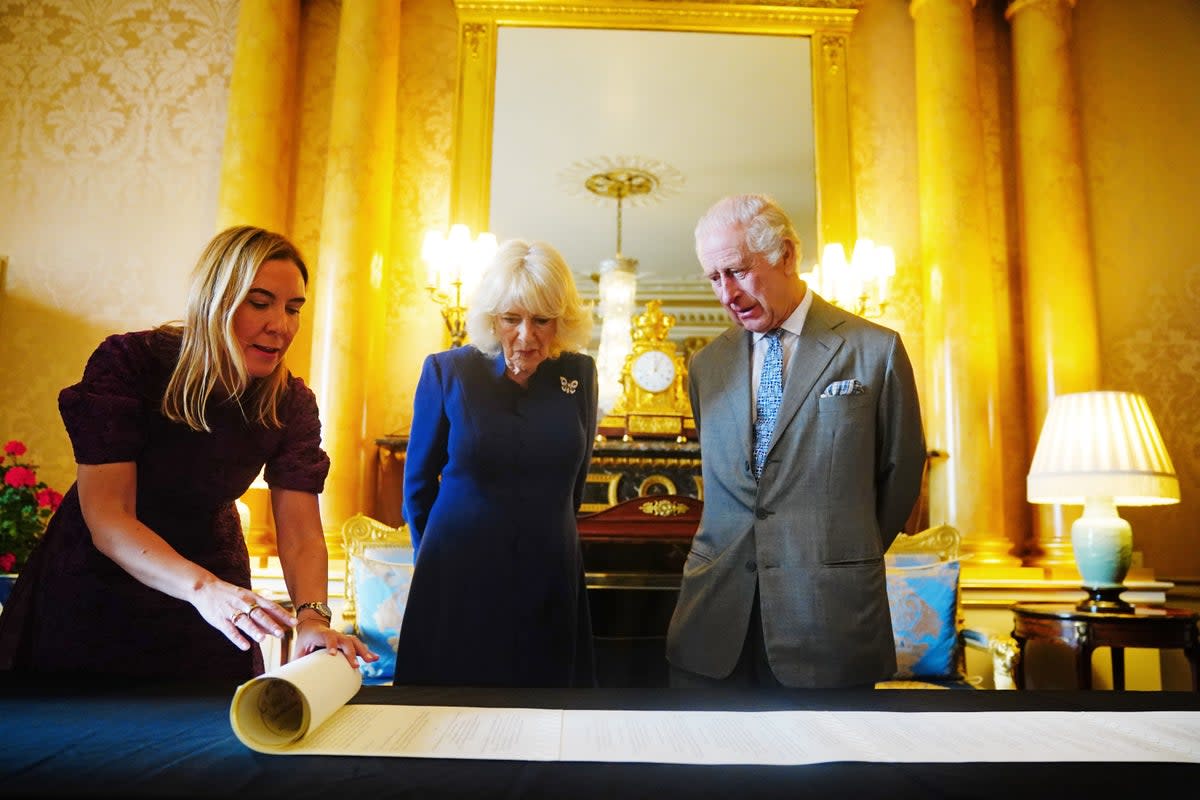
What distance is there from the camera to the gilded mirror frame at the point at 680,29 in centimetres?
389

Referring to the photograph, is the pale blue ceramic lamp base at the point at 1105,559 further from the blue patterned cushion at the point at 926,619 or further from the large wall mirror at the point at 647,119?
the large wall mirror at the point at 647,119

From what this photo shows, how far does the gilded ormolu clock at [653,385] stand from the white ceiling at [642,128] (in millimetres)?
368

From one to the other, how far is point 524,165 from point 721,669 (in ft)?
9.40

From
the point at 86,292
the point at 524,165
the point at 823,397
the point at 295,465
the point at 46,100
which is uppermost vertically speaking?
the point at 46,100

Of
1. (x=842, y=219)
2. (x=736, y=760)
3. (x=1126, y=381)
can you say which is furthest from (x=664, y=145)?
(x=736, y=760)

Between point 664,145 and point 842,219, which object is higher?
point 664,145

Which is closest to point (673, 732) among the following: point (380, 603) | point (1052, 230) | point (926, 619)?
point (380, 603)

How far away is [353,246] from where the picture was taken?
363cm

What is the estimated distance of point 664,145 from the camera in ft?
12.8

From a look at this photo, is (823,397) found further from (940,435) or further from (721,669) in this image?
→ (940,435)

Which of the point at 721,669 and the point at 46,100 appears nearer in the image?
the point at 721,669

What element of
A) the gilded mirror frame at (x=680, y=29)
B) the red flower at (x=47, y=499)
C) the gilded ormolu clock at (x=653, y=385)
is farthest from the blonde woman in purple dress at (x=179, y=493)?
the gilded mirror frame at (x=680, y=29)

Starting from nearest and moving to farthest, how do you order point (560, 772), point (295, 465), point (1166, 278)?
point (560, 772) → point (295, 465) → point (1166, 278)

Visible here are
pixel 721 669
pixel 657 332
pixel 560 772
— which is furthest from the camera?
pixel 657 332
